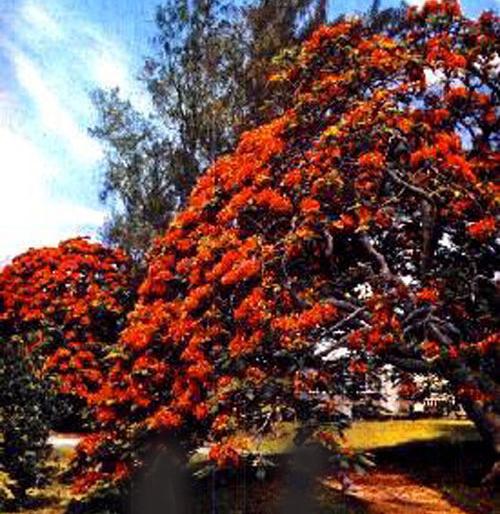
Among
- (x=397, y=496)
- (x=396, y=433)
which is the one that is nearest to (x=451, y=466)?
(x=397, y=496)

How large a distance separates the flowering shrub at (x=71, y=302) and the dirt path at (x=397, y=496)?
1391cm

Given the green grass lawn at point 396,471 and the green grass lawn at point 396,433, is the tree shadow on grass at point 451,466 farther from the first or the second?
the green grass lawn at point 396,433

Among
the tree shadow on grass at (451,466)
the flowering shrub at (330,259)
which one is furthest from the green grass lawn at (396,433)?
the flowering shrub at (330,259)

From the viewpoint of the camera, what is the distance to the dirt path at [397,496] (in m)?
19.6

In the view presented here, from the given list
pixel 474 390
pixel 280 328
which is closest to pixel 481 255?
pixel 474 390

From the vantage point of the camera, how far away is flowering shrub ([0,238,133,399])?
3456 centimetres

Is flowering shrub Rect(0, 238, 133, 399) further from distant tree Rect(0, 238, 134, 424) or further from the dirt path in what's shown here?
the dirt path

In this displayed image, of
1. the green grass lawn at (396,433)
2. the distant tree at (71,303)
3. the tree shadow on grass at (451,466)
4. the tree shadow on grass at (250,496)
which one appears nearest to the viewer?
the tree shadow on grass at (250,496)

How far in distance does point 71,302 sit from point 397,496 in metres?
19.1

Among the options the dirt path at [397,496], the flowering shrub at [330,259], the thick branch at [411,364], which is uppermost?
the flowering shrub at [330,259]

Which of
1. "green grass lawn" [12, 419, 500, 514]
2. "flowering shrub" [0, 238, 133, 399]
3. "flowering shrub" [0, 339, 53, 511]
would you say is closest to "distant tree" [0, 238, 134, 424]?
"flowering shrub" [0, 238, 133, 399]

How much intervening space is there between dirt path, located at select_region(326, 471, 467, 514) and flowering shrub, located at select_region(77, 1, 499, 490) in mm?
3358

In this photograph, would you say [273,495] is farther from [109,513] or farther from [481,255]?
[481,255]

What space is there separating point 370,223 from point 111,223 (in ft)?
64.1
